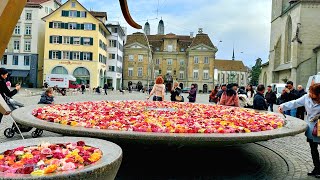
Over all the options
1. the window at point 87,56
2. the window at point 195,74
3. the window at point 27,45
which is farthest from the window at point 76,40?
the window at point 195,74

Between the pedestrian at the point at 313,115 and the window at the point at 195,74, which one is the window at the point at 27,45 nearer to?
the window at the point at 195,74

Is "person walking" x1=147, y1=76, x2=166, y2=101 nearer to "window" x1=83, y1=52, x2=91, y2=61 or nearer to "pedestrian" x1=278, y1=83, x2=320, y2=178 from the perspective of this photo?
"pedestrian" x1=278, y1=83, x2=320, y2=178

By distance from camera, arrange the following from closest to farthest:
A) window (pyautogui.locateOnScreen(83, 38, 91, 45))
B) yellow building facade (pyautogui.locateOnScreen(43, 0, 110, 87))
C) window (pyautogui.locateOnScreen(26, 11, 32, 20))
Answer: yellow building facade (pyautogui.locateOnScreen(43, 0, 110, 87)), window (pyautogui.locateOnScreen(83, 38, 91, 45)), window (pyautogui.locateOnScreen(26, 11, 32, 20))

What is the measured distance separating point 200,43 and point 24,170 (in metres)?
88.6

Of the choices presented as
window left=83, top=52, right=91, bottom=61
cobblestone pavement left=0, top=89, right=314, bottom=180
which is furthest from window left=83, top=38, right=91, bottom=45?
cobblestone pavement left=0, top=89, right=314, bottom=180

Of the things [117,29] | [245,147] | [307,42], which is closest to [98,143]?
[245,147]

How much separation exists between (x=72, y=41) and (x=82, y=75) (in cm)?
614

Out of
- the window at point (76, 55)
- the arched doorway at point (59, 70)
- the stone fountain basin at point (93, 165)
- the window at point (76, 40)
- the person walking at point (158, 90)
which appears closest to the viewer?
the stone fountain basin at point (93, 165)

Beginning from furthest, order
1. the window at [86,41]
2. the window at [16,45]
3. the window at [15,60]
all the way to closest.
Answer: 1. the window at [16,45]
2. the window at [15,60]
3. the window at [86,41]

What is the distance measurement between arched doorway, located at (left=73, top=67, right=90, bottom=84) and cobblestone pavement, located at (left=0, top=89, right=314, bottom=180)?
2270 inches

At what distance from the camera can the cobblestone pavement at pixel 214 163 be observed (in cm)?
715

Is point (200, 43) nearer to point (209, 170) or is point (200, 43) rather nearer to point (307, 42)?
point (307, 42)

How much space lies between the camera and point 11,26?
4.19 metres

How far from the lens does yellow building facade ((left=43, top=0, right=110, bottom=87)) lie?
63500 millimetres
